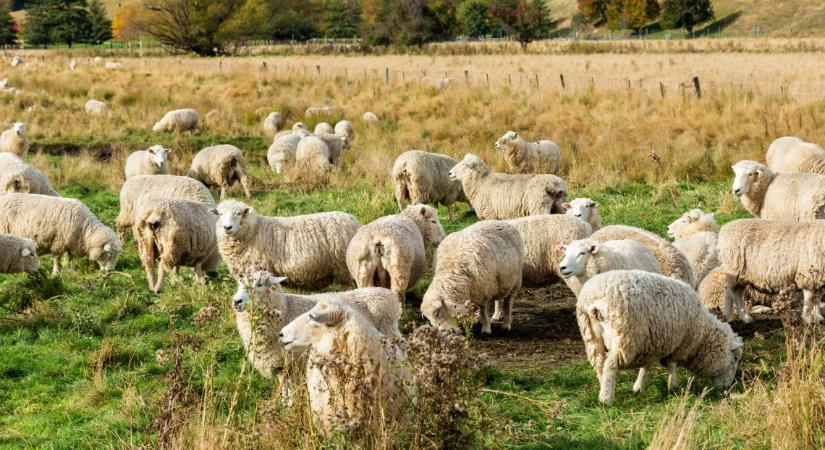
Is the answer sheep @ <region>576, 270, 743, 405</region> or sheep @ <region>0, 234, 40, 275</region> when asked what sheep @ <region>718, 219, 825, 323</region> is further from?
sheep @ <region>0, 234, 40, 275</region>

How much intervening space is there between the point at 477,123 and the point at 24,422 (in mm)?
17930

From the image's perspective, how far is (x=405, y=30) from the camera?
57125 millimetres

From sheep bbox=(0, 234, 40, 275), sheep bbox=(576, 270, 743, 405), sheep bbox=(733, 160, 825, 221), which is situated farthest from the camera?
sheep bbox=(733, 160, 825, 221)

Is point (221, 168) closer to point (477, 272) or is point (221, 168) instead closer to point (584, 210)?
point (584, 210)

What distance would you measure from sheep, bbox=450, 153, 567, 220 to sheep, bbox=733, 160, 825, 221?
7.80 ft

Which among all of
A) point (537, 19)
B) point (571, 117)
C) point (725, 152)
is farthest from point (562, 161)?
point (537, 19)

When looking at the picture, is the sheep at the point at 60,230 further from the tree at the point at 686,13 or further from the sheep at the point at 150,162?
the tree at the point at 686,13

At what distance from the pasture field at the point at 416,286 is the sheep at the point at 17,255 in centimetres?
19

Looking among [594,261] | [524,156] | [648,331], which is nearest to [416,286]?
[594,261]

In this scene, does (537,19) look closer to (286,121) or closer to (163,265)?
(286,121)

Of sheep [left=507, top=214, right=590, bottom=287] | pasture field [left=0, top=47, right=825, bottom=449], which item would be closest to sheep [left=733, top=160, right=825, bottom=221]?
pasture field [left=0, top=47, right=825, bottom=449]

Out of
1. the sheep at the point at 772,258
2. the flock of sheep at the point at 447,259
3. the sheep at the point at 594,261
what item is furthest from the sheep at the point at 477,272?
the sheep at the point at 772,258

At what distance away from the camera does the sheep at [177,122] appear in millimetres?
24719

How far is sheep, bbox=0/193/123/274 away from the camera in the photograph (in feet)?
38.0
